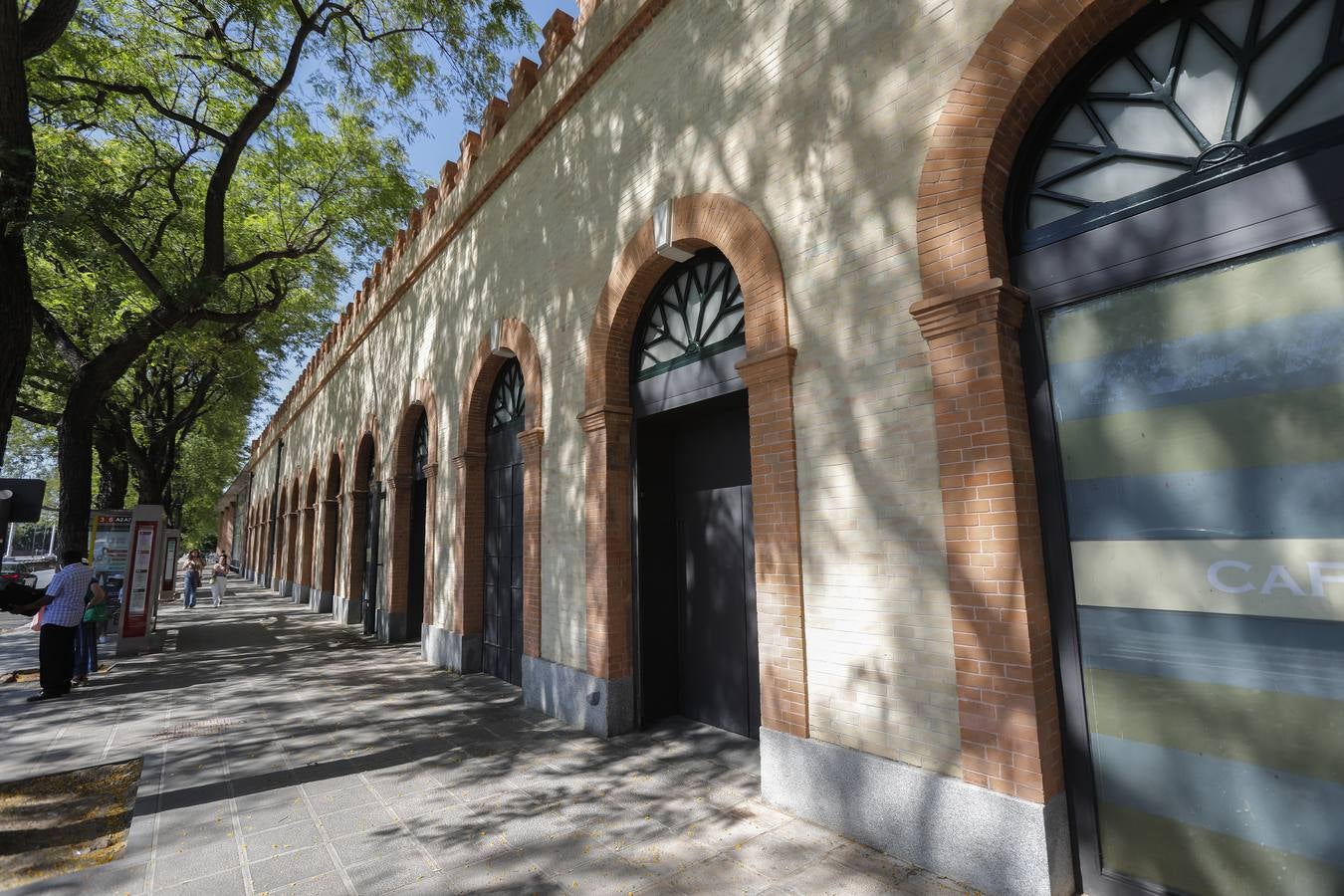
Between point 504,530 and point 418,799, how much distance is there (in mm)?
4608

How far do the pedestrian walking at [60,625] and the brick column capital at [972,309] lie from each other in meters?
10.6

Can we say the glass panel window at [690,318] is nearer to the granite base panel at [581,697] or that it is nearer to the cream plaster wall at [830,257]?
the cream plaster wall at [830,257]

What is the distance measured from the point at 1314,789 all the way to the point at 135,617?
1570 cm

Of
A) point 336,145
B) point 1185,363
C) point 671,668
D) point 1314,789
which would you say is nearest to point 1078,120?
point 1185,363

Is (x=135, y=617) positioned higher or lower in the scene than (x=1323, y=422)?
lower

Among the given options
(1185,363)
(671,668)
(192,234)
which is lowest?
(671,668)

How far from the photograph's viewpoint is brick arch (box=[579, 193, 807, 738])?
4.51 metres

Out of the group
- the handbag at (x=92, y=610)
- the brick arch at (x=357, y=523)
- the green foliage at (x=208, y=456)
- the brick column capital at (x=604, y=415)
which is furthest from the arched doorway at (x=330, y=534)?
the brick column capital at (x=604, y=415)

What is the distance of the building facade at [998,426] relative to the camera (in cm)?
280

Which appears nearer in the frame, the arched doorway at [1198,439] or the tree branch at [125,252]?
the arched doorway at [1198,439]

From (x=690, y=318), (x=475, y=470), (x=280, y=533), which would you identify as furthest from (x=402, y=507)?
(x=280, y=533)

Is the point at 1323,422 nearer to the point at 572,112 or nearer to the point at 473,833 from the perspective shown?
the point at 473,833

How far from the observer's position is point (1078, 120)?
3.61 m

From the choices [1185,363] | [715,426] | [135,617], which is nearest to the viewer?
[1185,363]
